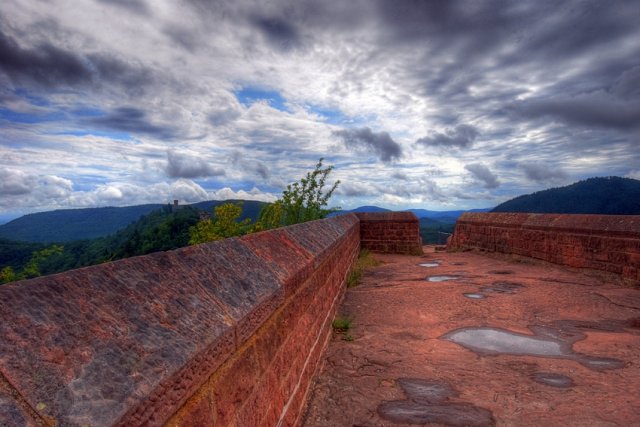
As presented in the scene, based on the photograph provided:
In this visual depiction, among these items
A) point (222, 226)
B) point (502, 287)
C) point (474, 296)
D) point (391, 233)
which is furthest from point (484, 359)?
point (391, 233)

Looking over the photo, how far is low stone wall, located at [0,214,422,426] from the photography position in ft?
2.91

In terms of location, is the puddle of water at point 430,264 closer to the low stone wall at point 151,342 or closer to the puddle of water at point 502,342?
the puddle of water at point 502,342

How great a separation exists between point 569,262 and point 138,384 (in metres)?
10.1

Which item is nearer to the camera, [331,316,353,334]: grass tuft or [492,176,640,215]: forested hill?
[331,316,353,334]: grass tuft

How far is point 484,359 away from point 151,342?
3.77 m

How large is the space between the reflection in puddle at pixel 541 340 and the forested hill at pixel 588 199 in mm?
110378

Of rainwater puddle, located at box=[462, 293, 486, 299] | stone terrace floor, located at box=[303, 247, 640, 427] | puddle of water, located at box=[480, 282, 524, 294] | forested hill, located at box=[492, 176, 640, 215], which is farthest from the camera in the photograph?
forested hill, located at box=[492, 176, 640, 215]

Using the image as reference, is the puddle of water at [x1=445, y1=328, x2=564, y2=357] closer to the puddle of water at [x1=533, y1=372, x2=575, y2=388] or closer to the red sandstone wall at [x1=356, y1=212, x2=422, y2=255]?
the puddle of water at [x1=533, y1=372, x2=575, y2=388]

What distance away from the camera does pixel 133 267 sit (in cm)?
145

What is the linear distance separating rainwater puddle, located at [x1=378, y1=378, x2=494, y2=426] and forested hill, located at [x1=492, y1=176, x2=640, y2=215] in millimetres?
113319

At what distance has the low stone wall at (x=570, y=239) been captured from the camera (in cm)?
758

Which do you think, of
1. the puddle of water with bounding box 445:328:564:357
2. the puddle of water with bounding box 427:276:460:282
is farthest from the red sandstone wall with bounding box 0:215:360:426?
the puddle of water with bounding box 427:276:460:282

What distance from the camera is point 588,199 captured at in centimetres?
11438

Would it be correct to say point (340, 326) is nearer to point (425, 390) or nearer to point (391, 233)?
point (425, 390)
